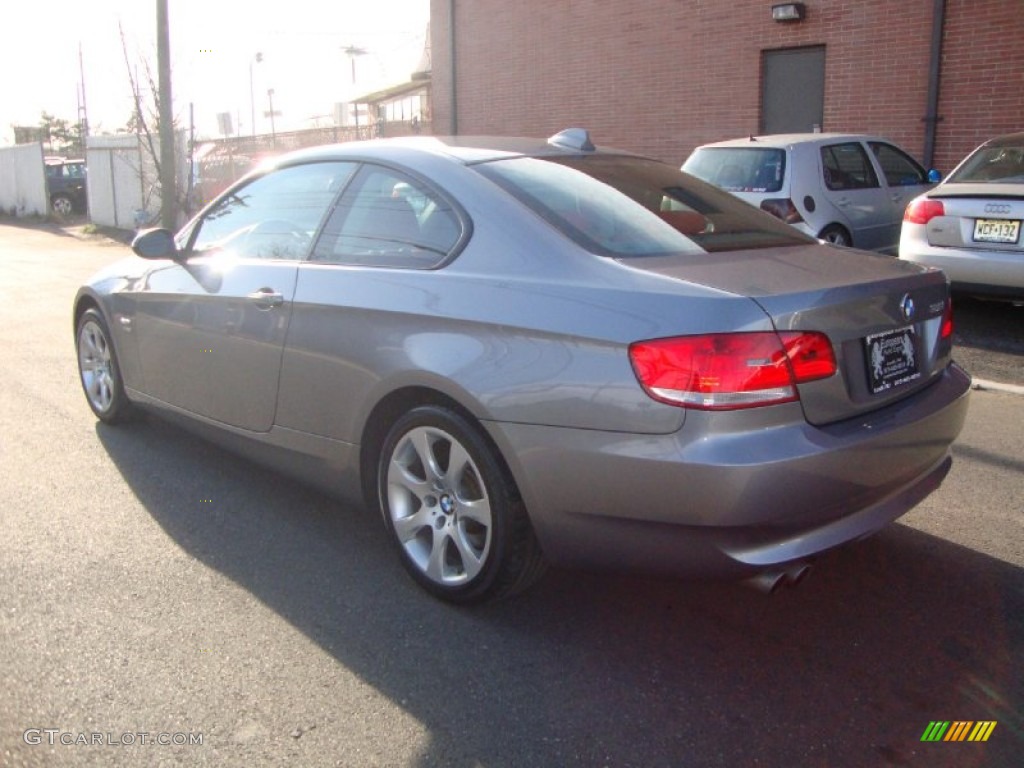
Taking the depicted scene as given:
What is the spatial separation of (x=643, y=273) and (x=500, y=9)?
16.7 m

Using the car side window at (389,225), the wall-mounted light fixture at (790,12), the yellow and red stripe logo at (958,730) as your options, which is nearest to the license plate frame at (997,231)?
the car side window at (389,225)

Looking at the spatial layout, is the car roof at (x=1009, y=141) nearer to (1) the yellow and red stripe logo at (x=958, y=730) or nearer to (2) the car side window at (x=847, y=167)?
(2) the car side window at (x=847, y=167)

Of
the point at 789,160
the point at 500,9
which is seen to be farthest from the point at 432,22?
the point at 789,160

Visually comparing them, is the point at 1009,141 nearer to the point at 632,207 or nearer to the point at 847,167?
the point at 847,167

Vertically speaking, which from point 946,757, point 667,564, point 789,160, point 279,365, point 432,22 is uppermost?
point 432,22

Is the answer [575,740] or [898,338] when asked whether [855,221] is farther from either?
[575,740]

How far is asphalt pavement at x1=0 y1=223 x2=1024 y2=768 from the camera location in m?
2.72

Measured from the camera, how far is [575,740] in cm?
272

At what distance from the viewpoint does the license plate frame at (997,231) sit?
23.9 feet

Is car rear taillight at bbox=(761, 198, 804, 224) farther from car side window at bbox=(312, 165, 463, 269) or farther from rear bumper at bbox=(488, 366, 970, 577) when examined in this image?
rear bumper at bbox=(488, 366, 970, 577)

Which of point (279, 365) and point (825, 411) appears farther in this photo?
point (279, 365)

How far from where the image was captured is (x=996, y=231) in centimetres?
741

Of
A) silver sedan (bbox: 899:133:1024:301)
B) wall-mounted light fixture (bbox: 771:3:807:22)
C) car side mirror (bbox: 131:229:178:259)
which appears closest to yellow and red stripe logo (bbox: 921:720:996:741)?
car side mirror (bbox: 131:229:178:259)

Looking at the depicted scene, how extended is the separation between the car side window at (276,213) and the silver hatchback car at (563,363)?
0.02 m
